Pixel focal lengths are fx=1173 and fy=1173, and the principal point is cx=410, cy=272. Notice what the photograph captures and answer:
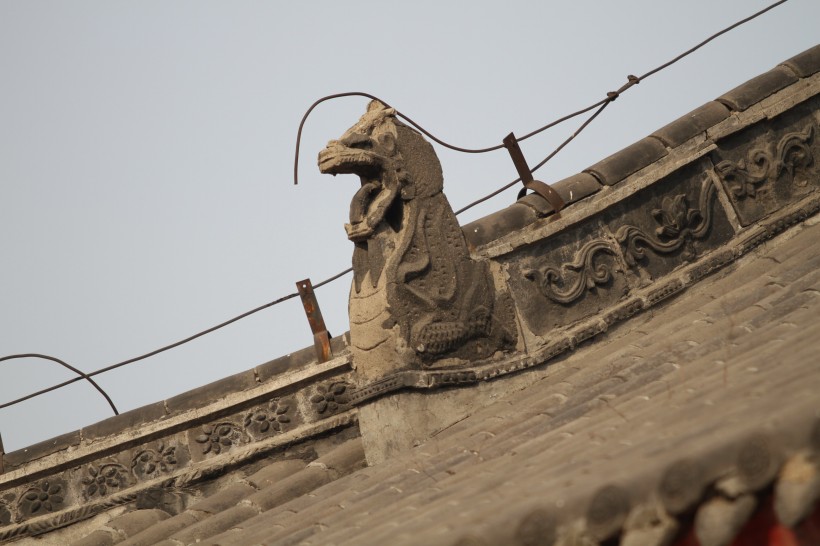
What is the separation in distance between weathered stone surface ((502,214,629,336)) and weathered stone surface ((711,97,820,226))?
0.85m

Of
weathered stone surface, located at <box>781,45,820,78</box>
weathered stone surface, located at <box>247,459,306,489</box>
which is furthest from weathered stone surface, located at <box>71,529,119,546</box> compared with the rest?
weathered stone surface, located at <box>781,45,820,78</box>

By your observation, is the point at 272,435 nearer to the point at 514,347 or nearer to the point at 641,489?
the point at 514,347

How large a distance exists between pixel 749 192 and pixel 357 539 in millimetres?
3850

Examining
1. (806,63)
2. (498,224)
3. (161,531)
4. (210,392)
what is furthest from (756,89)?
(161,531)

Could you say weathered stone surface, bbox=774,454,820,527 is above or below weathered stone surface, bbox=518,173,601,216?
below

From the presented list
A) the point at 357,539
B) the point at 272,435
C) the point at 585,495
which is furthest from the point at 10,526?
the point at 585,495

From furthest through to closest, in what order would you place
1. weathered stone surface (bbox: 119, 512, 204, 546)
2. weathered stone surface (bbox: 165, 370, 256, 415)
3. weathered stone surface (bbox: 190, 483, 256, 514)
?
1. weathered stone surface (bbox: 165, 370, 256, 415)
2. weathered stone surface (bbox: 190, 483, 256, 514)
3. weathered stone surface (bbox: 119, 512, 204, 546)

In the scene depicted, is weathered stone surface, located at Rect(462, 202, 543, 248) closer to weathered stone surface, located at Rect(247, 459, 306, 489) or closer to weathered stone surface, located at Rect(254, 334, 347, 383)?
weathered stone surface, located at Rect(254, 334, 347, 383)

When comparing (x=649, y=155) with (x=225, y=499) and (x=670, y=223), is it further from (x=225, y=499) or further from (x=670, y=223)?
(x=225, y=499)

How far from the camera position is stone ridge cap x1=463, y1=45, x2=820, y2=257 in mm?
6445

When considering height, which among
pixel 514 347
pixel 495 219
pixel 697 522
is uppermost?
pixel 495 219

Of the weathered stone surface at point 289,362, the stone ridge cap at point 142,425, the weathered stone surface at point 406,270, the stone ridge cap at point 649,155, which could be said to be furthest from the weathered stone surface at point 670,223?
the weathered stone surface at point 289,362

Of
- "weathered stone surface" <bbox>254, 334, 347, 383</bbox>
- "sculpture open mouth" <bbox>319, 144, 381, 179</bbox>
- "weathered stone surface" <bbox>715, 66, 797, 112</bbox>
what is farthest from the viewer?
"weathered stone surface" <bbox>254, 334, 347, 383</bbox>

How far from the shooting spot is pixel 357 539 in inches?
149
